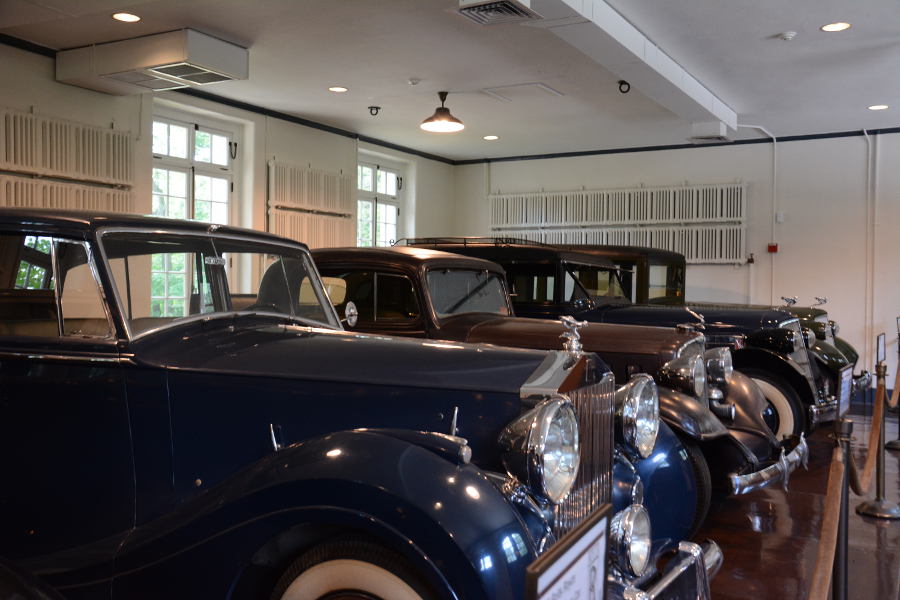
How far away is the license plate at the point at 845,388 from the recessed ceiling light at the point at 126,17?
6054 mm

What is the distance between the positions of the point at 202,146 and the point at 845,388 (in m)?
6.64

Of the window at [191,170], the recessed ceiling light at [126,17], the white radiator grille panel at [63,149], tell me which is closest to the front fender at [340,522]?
the recessed ceiling light at [126,17]

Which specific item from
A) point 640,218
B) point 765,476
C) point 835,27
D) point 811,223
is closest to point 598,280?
point 835,27

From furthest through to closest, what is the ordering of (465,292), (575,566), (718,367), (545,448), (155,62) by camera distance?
(155,62) < (465,292) < (718,367) < (545,448) < (575,566)

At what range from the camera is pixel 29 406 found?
2.43m

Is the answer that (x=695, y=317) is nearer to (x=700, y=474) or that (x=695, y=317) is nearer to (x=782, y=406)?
(x=782, y=406)

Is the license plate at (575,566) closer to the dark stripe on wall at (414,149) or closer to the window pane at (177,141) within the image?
the dark stripe on wall at (414,149)

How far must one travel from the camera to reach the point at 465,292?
4.82 m

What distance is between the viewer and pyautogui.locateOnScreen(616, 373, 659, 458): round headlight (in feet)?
8.72

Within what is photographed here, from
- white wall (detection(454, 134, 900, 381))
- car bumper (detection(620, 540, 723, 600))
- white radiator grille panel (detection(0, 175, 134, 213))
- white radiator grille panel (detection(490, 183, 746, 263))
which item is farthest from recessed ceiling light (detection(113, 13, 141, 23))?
white wall (detection(454, 134, 900, 381))

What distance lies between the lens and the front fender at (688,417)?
3447 mm

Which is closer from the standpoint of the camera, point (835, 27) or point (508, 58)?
point (835, 27)

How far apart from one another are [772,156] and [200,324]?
9296 mm

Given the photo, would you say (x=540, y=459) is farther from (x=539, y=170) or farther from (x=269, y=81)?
(x=539, y=170)
